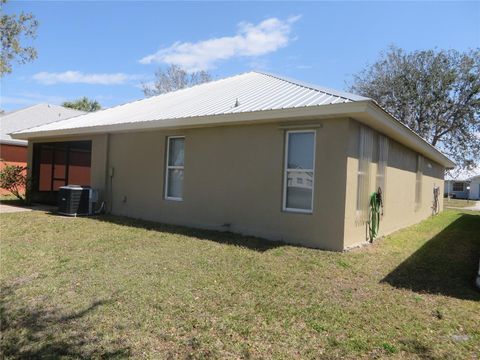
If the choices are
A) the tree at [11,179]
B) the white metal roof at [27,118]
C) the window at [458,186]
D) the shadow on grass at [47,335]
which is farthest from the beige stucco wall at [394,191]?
the window at [458,186]

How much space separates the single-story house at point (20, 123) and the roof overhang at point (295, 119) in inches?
313

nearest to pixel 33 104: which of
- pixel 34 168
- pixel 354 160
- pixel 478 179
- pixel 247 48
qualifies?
pixel 34 168

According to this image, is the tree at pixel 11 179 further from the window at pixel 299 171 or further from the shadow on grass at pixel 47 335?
the shadow on grass at pixel 47 335

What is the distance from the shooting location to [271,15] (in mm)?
11203

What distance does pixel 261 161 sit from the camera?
8.17 meters

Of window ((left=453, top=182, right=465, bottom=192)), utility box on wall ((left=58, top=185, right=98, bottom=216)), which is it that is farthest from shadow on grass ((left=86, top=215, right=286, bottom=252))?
window ((left=453, top=182, right=465, bottom=192))

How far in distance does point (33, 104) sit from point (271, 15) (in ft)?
62.1

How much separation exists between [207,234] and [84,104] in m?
36.4

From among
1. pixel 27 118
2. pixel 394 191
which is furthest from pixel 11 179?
pixel 394 191

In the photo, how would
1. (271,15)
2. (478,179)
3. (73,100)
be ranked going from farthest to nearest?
(478,179), (73,100), (271,15)

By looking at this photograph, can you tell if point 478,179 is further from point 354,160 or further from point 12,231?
point 12,231

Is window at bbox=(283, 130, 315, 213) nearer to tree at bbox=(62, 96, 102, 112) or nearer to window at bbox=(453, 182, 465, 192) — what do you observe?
tree at bbox=(62, 96, 102, 112)

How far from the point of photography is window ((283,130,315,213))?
762 centimetres

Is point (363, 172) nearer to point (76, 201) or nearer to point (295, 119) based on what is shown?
point (295, 119)
